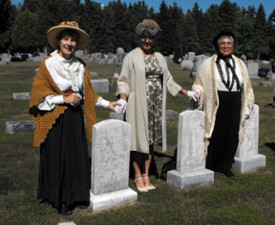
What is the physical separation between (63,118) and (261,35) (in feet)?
203

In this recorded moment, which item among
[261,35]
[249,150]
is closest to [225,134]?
[249,150]

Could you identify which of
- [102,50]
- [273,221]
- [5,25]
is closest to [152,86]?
[273,221]

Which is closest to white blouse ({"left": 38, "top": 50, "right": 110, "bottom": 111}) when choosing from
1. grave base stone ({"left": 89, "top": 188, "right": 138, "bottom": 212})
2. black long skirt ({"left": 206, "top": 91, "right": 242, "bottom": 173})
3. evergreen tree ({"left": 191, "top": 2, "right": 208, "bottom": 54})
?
grave base stone ({"left": 89, "top": 188, "right": 138, "bottom": 212})

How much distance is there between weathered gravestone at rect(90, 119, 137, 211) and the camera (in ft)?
13.4

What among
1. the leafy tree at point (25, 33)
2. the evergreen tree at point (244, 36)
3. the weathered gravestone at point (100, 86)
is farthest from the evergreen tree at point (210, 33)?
the weathered gravestone at point (100, 86)

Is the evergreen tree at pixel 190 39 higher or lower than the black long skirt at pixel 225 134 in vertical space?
higher

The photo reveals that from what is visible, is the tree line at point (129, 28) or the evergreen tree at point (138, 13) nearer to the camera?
the tree line at point (129, 28)

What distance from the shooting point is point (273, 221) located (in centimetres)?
401

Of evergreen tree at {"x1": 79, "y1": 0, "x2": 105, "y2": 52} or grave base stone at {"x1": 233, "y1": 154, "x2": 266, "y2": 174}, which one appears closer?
grave base stone at {"x1": 233, "y1": 154, "x2": 266, "y2": 174}

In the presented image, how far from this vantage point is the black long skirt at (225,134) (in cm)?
525

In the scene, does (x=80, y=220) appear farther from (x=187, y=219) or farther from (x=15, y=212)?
(x=187, y=219)

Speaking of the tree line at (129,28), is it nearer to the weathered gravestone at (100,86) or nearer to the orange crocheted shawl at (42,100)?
the weathered gravestone at (100,86)

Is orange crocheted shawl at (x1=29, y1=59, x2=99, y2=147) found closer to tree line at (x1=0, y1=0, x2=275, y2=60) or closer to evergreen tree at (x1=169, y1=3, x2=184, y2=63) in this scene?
tree line at (x1=0, y1=0, x2=275, y2=60)

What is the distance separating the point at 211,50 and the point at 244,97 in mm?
53024
